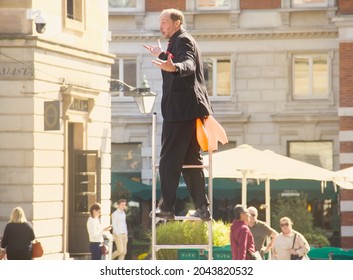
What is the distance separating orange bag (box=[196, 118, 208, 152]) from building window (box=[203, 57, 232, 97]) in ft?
105

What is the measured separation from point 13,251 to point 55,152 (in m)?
8.27

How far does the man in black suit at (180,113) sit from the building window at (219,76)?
104ft

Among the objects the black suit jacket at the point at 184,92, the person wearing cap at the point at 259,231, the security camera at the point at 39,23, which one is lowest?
the person wearing cap at the point at 259,231

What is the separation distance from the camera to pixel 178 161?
767 centimetres

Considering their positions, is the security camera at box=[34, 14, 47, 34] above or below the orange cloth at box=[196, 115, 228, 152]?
above

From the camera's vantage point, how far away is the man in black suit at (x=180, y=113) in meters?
7.50

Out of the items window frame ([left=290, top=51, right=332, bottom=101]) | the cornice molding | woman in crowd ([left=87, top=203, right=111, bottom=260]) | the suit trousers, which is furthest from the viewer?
window frame ([left=290, top=51, right=332, bottom=101])

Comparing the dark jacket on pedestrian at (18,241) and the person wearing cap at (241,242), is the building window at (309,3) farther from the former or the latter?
the person wearing cap at (241,242)

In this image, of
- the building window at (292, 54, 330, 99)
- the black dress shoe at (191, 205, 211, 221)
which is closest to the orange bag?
the black dress shoe at (191, 205, 211, 221)

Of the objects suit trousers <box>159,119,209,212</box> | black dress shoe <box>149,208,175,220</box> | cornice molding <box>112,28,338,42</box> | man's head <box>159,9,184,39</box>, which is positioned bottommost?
black dress shoe <box>149,208,175,220</box>

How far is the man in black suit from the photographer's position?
750 cm

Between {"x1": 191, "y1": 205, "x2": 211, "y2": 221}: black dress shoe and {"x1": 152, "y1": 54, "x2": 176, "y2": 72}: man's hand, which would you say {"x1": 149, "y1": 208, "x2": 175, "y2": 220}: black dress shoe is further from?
{"x1": 152, "y1": 54, "x2": 176, "y2": 72}: man's hand

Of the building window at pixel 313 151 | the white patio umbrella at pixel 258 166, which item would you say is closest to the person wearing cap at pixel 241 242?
the white patio umbrella at pixel 258 166
